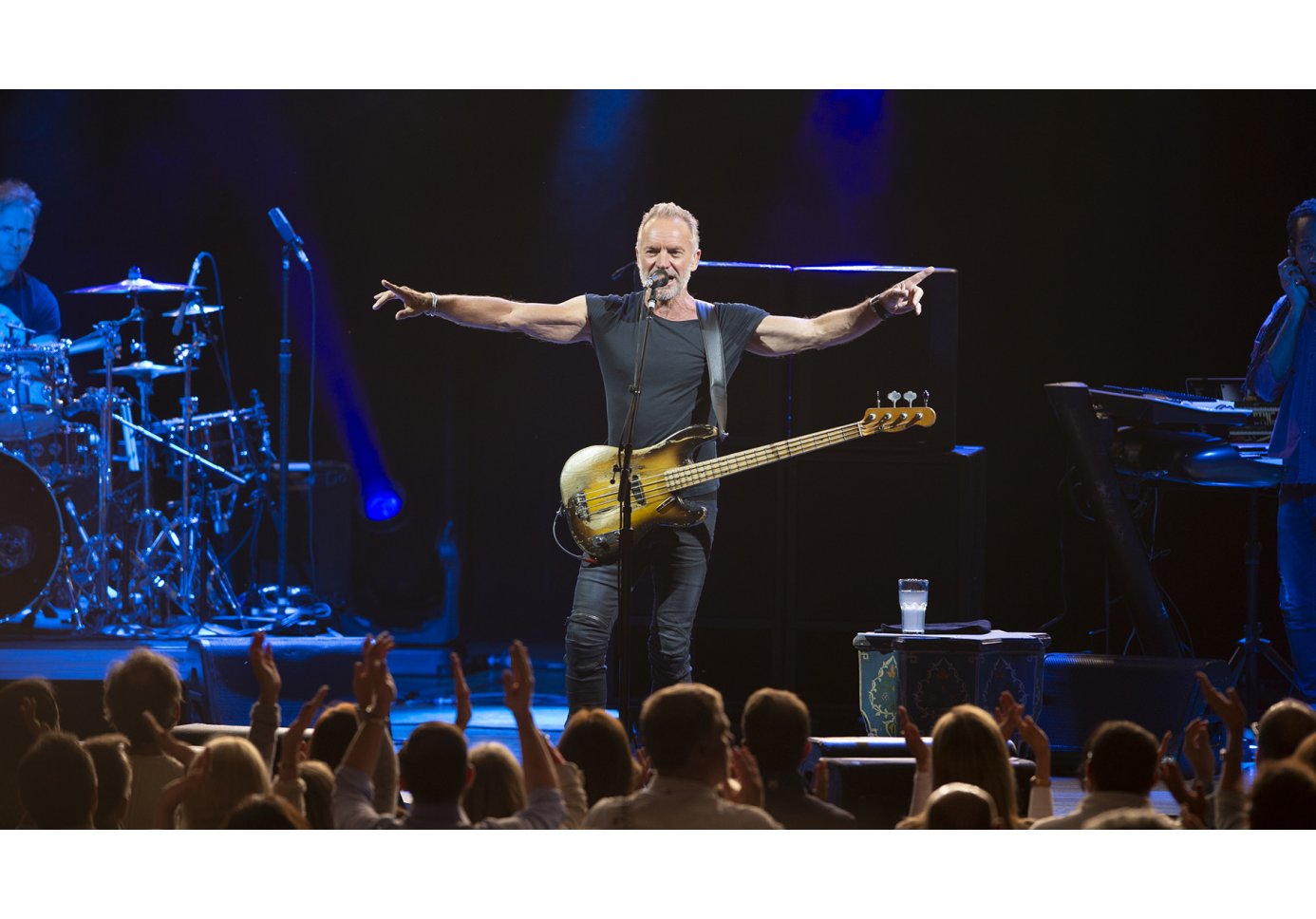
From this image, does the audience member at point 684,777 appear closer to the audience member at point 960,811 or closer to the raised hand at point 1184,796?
the audience member at point 960,811

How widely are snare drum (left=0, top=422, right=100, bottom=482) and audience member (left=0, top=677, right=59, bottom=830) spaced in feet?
14.5

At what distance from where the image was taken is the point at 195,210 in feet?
31.7

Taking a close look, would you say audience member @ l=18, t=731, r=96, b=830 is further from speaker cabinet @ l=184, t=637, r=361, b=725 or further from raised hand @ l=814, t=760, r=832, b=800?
speaker cabinet @ l=184, t=637, r=361, b=725

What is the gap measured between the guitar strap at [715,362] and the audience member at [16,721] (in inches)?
98.1

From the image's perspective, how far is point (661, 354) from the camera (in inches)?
226

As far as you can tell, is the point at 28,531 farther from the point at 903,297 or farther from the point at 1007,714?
the point at 1007,714

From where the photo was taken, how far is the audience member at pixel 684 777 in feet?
10.9

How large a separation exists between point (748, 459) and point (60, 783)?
2969mm

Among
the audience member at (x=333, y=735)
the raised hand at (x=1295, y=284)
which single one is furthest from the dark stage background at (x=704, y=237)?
the audience member at (x=333, y=735)

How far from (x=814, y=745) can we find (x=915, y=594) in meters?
1.66

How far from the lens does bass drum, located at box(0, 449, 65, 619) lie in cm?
809

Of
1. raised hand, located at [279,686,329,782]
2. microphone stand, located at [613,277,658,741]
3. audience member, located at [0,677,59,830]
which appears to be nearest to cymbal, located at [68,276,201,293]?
microphone stand, located at [613,277,658,741]

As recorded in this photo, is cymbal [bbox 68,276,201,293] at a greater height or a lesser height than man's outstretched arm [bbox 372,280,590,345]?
greater

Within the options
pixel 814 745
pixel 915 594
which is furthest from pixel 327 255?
pixel 814 745
